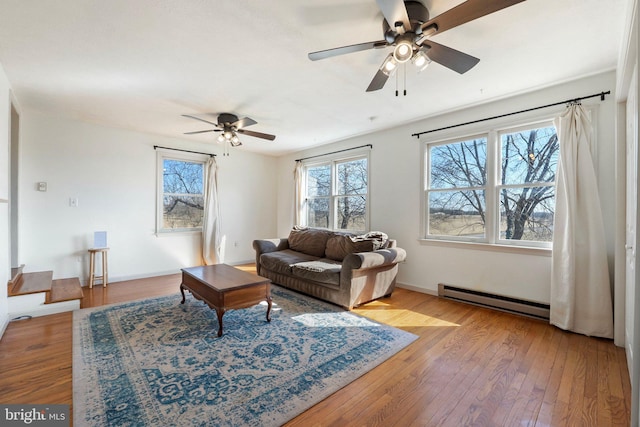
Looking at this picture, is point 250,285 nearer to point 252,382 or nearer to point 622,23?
point 252,382

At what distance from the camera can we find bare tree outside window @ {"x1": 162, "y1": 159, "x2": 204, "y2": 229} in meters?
5.17

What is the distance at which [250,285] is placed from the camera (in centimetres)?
277

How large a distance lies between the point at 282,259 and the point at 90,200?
3162mm

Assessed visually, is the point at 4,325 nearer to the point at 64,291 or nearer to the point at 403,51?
the point at 64,291

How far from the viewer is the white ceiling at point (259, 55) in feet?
6.26

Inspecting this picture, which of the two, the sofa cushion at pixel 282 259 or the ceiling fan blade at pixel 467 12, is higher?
the ceiling fan blade at pixel 467 12

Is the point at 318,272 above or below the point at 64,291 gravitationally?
above

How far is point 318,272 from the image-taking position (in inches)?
139

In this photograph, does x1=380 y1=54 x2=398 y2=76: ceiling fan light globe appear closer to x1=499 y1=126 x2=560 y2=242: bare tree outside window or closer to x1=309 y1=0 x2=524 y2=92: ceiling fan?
x1=309 y1=0 x2=524 y2=92: ceiling fan

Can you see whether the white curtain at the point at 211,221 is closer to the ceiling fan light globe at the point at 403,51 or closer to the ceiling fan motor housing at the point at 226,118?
the ceiling fan motor housing at the point at 226,118

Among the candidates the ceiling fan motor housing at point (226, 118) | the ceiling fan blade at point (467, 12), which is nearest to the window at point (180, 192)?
the ceiling fan motor housing at point (226, 118)

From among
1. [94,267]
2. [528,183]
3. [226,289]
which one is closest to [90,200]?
[94,267]

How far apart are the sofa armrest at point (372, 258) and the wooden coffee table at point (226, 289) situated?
0.98 metres

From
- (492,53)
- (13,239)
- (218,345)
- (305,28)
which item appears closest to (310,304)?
(218,345)
